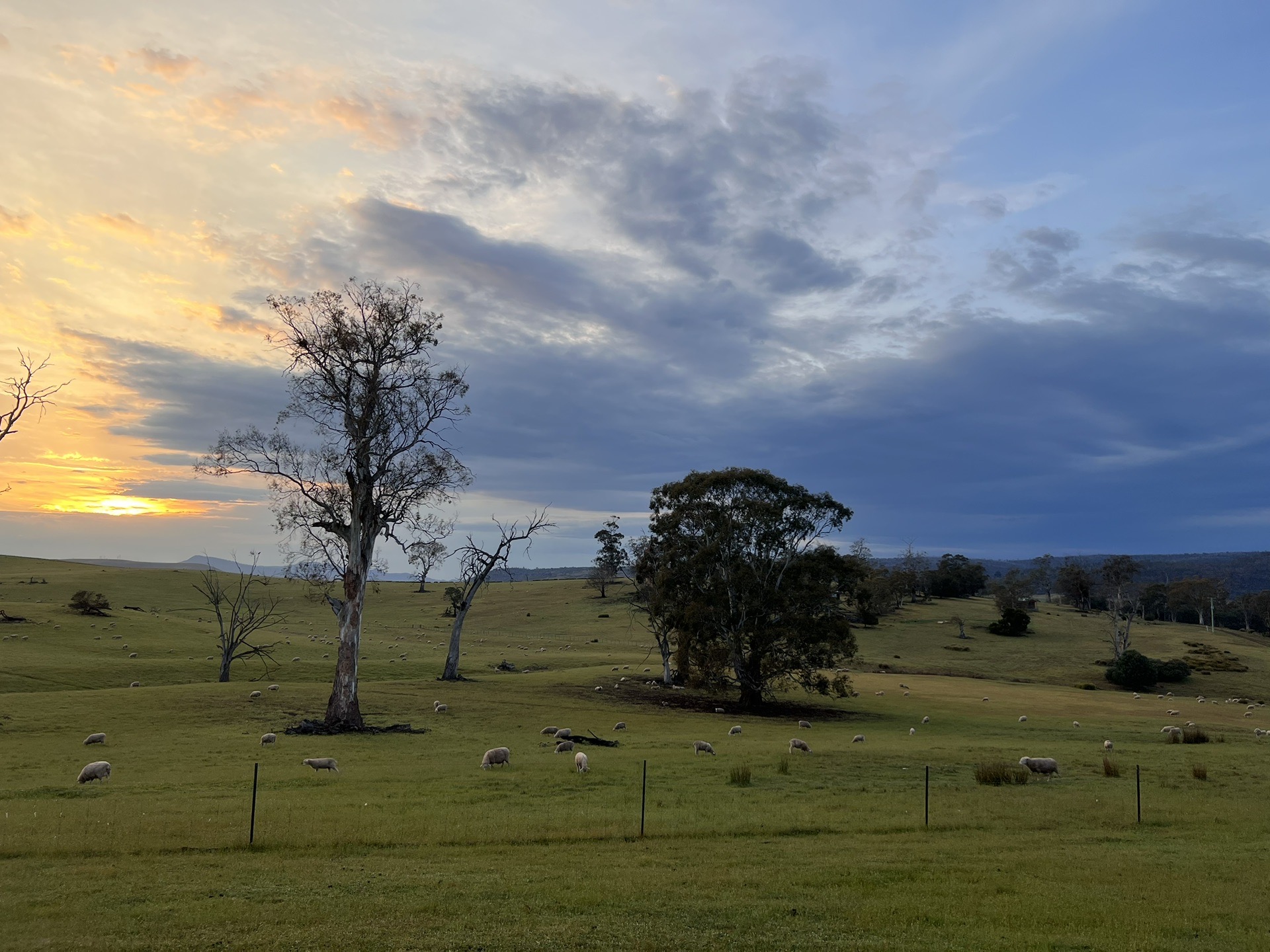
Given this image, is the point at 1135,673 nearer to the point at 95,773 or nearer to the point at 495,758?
the point at 495,758

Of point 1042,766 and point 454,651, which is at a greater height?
point 454,651

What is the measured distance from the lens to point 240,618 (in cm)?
6212

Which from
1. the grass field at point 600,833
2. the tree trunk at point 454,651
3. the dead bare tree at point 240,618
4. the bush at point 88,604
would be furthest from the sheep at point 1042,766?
the bush at point 88,604

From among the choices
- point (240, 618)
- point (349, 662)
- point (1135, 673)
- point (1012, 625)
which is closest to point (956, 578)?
point (1012, 625)

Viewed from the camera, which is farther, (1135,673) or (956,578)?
(956,578)

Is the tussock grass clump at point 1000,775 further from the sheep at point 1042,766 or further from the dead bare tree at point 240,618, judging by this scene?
the dead bare tree at point 240,618

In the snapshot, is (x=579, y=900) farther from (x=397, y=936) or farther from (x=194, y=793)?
(x=194, y=793)

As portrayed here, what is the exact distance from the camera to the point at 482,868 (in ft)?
44.7

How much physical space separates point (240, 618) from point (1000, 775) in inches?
2226

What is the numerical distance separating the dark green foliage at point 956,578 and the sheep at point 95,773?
14597cm

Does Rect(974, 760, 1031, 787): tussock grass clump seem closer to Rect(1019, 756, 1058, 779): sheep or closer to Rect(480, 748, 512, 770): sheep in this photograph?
Rect(1019, 756, 1058, 779): sheep

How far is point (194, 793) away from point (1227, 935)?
2075 centimetres

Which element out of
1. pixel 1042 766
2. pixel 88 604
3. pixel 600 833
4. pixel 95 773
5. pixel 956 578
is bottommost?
pixel 1042 766

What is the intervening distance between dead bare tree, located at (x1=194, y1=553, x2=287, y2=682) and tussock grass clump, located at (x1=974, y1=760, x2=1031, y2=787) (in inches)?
1613
